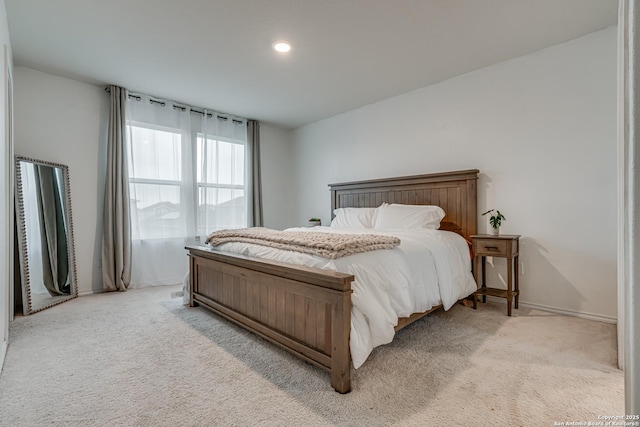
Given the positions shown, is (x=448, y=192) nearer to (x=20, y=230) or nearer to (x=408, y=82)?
(x=408, y=82)

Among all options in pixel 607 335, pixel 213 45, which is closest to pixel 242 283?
pixel 213 45

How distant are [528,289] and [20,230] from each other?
16.0 ft

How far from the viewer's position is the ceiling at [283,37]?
230 cm

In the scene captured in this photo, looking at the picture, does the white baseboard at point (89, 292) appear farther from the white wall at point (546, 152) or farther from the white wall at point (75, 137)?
the white wall at point (546, 152)

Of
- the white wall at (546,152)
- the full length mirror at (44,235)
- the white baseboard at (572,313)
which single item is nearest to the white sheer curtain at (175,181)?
the full length mirror at (44,235)

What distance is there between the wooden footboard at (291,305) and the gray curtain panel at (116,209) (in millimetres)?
1677

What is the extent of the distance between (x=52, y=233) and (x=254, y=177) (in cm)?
262

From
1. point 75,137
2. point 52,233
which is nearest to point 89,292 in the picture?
point 52,233

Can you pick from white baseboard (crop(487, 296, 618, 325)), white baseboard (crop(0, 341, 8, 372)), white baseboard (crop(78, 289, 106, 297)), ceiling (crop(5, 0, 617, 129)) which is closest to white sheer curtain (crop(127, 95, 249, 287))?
white baseboard (crop(78, 289, 106, 297))

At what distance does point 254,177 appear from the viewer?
16.6 ft

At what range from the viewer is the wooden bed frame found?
5.25 feet

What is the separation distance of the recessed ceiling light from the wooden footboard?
191cm

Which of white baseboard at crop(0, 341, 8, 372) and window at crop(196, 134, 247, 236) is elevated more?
window at crop(196, 134, 247, 236)

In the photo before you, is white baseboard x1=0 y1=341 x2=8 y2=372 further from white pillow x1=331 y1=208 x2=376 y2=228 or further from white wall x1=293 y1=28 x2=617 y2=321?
white wall x1=293 y1=28 x2=617 y2=321
